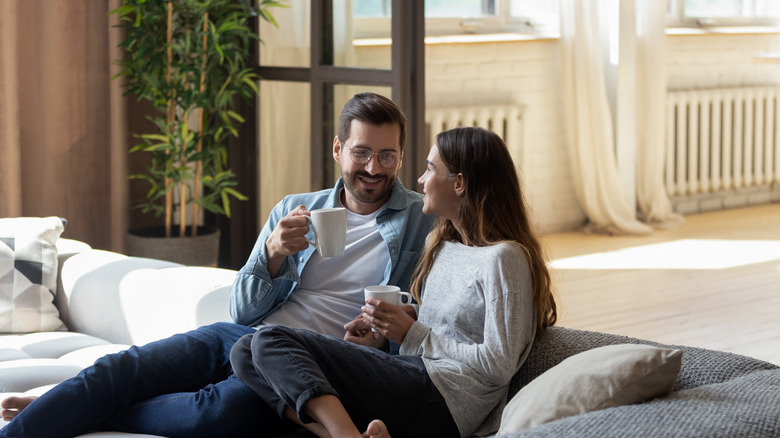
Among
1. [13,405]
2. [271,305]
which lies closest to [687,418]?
[271,305]

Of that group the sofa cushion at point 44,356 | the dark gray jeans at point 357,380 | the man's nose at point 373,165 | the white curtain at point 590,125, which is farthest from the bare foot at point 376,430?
the white curtain at point 590,125

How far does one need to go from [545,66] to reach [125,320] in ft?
12.5

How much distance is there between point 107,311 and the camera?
2.77 metres

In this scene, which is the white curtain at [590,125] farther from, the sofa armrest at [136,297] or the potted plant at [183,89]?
the sofa armrest at [136,297]

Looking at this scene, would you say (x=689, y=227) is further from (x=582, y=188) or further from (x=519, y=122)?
(x=519, y=122)

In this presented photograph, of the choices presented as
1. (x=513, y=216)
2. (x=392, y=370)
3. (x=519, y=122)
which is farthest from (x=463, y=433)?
(x=519, y=122)

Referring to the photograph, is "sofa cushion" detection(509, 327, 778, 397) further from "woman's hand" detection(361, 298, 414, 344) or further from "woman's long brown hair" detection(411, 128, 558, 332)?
"woman's hand" detection(361, 298, 414, 344)

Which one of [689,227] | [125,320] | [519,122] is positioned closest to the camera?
[125,320]

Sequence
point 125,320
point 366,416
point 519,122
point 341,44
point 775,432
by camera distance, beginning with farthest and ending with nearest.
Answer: point 519,122 → point 341,44 → point 125,320 → point 366,416 → point 775,432

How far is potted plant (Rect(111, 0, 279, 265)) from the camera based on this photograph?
13.3 feet

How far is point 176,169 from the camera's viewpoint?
410 cm

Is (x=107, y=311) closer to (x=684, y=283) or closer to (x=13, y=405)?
(x=13, y=405)

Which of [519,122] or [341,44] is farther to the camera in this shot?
[519,122]

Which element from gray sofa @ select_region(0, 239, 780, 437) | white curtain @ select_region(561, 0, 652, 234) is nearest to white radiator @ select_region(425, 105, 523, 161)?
Result: white curtain @ select_region(561, 0, 652, 234)
